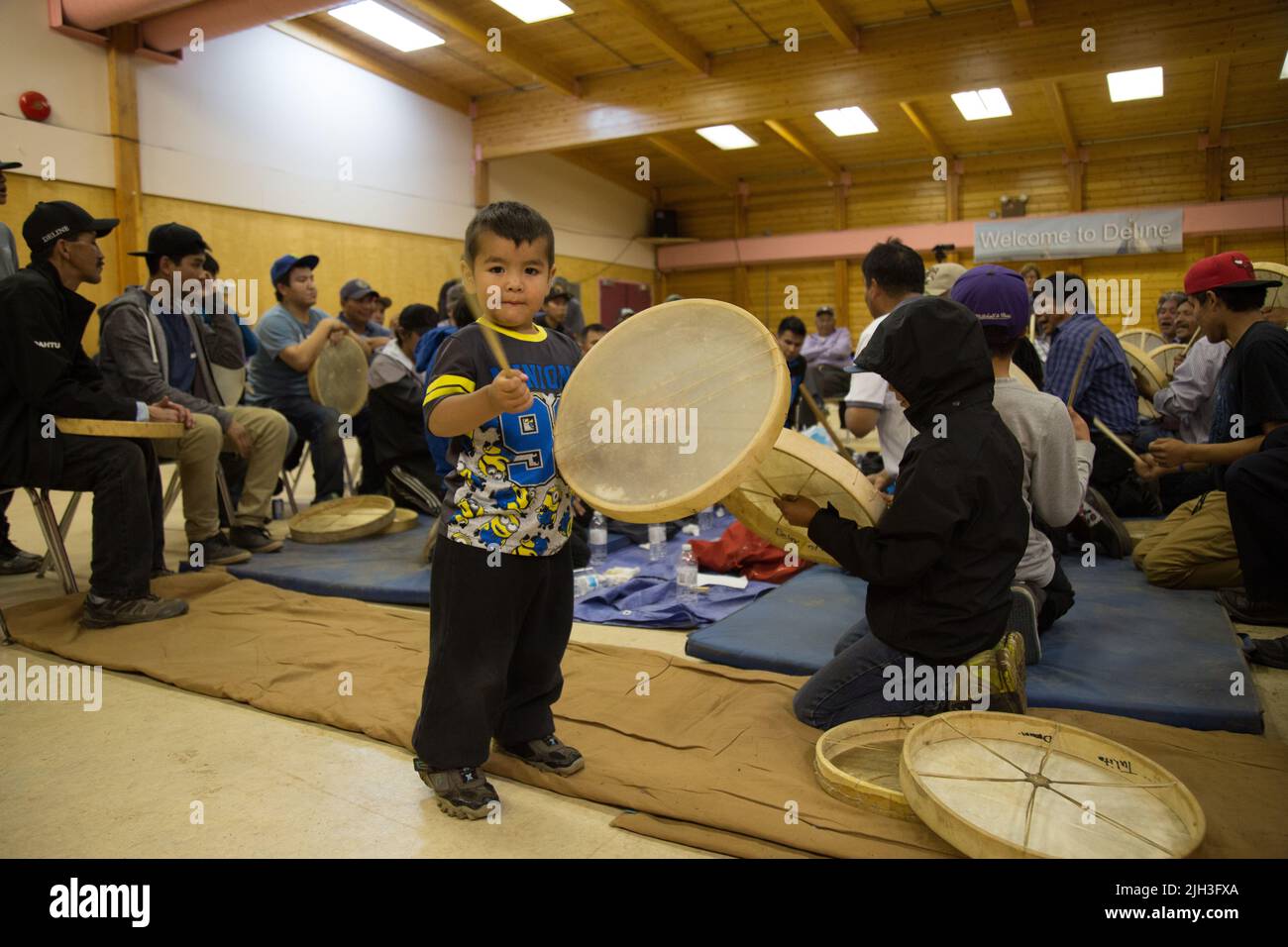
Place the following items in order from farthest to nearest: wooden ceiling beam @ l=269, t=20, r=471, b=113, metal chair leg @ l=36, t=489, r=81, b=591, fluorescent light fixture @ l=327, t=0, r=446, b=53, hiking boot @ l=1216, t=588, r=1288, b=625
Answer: wooden ceiling beam @ l=269, t=20, r=471, b=113, fluorescent light fixture @ l=327, t=0, r=446, b=53, metal chair leg @ l=36, t=489, r=81, b=591, hiking boot @ l=1216, t=588, r=1288, b=625

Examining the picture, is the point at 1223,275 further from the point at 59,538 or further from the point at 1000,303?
the point at 59,538

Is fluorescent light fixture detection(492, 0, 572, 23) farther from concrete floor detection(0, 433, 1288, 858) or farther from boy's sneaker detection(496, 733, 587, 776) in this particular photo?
boy's sneaker detection(496, 733, 587, 776)

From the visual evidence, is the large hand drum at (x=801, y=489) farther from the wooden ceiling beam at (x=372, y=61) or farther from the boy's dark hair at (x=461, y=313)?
the wooden ceiling beam at (x=372, y=61)

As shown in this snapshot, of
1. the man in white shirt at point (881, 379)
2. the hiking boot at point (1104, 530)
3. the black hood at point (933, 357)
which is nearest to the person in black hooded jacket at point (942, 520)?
the black hood at point (933, 357)

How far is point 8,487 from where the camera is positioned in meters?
3.62

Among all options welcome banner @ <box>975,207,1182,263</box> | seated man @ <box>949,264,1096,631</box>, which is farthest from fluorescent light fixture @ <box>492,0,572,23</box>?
welcome banner @ <box>975,207,1182,263</box>

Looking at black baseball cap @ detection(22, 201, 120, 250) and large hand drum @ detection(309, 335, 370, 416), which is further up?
black baseball cap @ detection(22, 201, 120, 250)

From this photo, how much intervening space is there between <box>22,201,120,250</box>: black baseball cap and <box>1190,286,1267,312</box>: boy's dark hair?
4658 mm

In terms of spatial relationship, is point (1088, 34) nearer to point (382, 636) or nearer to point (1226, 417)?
point (1226, 417)

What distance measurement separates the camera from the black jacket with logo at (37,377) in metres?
3.36

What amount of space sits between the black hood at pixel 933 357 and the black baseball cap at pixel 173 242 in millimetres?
3700

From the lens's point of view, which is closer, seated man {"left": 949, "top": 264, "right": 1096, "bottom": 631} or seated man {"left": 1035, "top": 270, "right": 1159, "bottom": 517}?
seated man {"left": 949, "top": 264, "right": 1096, "bottom": 631}

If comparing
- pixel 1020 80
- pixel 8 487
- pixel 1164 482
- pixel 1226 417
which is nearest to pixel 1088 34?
pixel 1020 80

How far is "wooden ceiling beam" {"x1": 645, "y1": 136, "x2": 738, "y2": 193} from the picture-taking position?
591 inches
